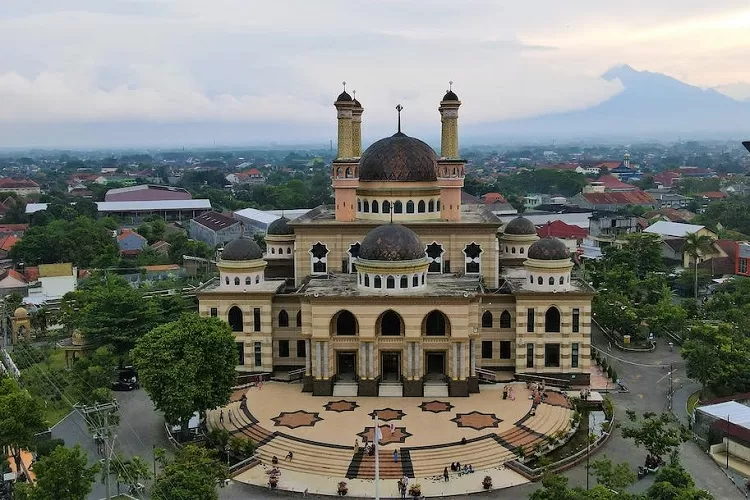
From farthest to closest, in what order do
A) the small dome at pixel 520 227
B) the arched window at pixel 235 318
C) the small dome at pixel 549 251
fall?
1. the small dome at pixel 520 227
2. the arched window at pixel 235 318
3. the small dome at pixel 549 251

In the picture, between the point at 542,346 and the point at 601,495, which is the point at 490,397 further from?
the point at 601,495

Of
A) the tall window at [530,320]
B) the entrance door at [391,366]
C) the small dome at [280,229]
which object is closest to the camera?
the entrance door at [391,366]

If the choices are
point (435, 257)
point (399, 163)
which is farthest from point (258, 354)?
point (399, 163)

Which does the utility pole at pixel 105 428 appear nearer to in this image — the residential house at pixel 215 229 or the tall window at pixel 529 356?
the tall window at pixel 529 356

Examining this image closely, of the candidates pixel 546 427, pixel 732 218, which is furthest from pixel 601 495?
pixel 732 218

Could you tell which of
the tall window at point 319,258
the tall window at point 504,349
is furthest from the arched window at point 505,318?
the tall window at point 319,258

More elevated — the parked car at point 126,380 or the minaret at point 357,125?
the minaret at point 357,125

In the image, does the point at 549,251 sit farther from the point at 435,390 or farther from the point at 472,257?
the point at 435,390

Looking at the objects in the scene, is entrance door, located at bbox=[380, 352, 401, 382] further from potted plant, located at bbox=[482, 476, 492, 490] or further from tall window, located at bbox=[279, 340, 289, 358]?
potted plant, located at bbox=[482, 476, 492, 490]
